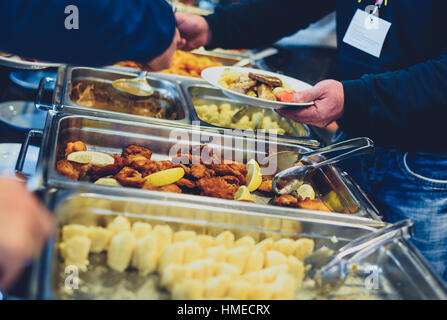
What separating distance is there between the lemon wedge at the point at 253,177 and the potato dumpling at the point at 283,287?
0.72 metres

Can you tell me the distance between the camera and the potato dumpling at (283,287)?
1.27m

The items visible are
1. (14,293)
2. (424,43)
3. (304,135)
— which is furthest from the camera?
(304,135)

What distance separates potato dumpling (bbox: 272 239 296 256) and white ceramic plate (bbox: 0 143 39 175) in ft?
4.46

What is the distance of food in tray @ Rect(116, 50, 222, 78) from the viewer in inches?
128

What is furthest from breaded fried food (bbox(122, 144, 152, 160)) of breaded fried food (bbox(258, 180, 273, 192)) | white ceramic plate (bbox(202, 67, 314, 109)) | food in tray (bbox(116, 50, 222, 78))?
food in tray (bbox(116, 50, 222, 78))

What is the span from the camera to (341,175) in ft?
6.70

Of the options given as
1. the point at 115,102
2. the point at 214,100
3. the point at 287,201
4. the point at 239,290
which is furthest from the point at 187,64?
the point at 239,290

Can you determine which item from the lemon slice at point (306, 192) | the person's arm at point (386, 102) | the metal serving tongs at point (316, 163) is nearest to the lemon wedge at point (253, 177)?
the metal serving tongs at point (316, 163)

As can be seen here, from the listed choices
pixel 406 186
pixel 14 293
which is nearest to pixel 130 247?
pixel 14 293

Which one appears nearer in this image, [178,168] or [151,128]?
[178,168]

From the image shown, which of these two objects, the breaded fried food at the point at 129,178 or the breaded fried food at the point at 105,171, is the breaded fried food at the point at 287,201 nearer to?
the breaded fried food at the point at 129,178

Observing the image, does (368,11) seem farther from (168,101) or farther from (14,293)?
(14,293)

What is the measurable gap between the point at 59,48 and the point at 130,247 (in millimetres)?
848

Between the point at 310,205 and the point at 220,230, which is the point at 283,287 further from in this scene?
the point at 310,205
